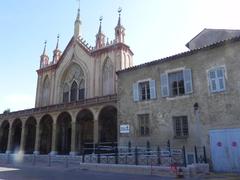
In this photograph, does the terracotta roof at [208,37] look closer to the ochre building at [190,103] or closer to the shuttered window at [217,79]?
the ochre building at [190,103]

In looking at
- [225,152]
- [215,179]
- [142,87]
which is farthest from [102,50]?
[215,179]

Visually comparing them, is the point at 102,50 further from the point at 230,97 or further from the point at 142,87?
the point at 230,97

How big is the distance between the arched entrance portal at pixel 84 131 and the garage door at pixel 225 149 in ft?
50.7

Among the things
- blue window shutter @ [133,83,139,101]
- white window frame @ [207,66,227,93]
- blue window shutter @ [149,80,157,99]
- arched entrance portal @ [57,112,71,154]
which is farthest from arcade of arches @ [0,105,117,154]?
white window frame @ [207,66,227,93]

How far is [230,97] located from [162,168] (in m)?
5.95

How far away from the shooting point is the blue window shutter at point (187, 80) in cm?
1567

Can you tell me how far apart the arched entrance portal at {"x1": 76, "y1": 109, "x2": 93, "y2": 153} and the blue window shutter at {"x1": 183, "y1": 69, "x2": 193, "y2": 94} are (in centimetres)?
1354

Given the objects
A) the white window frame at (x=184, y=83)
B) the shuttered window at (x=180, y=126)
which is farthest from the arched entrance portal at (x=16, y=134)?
the shuttered window at (x=180, y=126)

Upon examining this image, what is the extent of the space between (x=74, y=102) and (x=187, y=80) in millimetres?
13708

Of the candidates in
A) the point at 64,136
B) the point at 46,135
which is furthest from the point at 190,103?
the point at 46,135

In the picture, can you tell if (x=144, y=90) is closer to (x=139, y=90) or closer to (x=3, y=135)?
(x=139, y=90)

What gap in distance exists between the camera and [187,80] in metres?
15.9

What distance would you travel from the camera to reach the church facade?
25172 mm

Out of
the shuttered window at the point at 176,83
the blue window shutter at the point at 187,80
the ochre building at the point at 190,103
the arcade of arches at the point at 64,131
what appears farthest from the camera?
the arcade of arches at the point at 64,131
